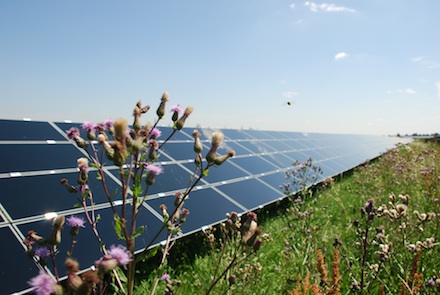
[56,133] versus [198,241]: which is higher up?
[56,133]

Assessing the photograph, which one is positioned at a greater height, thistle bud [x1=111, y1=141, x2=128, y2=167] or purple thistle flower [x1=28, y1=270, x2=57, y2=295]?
thistle bud [x1=111, y1=141, x2=128, y2=167]

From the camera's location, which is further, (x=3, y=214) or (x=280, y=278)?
(x=280, y=278)

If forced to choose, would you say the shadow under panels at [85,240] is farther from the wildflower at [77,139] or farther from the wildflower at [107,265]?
the wildflower at [107,265]

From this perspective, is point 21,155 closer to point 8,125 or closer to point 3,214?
point 8,125

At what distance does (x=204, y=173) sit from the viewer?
1526 mm

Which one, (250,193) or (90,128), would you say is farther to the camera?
(250,193)

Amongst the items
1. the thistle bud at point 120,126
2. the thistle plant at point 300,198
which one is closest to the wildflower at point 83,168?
the thistle bud at point 120,126

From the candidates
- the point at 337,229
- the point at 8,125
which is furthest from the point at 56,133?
the point at 337,229

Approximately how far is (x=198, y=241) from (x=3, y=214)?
8.90 ft

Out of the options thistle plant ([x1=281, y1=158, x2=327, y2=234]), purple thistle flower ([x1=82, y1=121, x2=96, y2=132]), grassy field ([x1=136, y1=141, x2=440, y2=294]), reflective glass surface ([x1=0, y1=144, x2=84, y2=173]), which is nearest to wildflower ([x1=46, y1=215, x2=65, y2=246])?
purple thistle flower ([x1=82, y1=121, x2=96, y2=132])

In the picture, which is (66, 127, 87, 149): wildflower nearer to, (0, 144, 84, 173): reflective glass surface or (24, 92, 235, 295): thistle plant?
(24, 92, 235, 295): thistle plant

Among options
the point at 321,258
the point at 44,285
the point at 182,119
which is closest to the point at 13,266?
the point at 182,119

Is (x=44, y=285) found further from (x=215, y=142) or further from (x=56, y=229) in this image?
(x=215, y=142)

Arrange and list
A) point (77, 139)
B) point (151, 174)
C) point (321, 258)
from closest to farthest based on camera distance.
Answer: point (151, 174)
point (77, 139)
point (321, 258)
